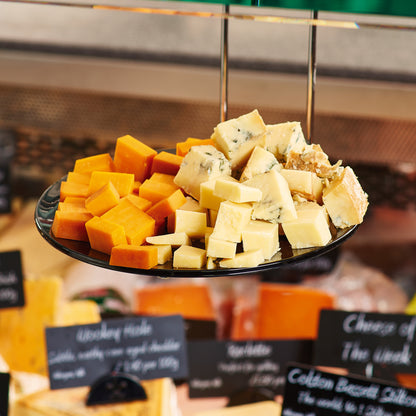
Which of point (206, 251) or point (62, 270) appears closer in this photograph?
point (206, 251)

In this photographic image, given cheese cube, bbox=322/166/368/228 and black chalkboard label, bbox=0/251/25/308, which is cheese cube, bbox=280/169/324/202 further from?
black chalkboard label, bbox=0/251/25/308

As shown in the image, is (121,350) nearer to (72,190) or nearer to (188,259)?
(72,190)

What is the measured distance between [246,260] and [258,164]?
0.14 m

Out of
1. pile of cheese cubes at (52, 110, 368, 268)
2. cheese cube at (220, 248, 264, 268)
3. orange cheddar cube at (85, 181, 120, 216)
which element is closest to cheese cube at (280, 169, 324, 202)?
pile of cheese cubes at (52, 110, 368, 268)

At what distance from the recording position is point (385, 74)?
3.95 feet

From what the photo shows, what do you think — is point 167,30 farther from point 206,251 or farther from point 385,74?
point 206,251

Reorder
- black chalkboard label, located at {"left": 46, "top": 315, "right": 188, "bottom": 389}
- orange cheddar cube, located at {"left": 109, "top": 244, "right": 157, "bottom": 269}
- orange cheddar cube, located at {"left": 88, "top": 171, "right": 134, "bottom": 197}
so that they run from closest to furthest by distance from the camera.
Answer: orange cheddar cube, located at {"left": 109, "top": 244, "right": 157, "bottom": 269}
orange cheddar cube, located at {"left": 88, "top": 171, "right": 134, "bottom": 197}
black chalkboard label, located at {"left": 46, "top": 315, "right": 188, "bottom": 389}

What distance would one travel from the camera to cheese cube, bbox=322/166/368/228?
2.37 feet

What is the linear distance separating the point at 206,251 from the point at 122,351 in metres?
0.72

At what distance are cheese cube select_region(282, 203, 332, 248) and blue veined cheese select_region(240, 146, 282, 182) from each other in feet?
0.25

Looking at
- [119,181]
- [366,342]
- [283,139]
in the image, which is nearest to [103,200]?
[119,181]

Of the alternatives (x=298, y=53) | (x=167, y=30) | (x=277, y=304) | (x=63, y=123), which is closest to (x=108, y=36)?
(x=167, y=30)

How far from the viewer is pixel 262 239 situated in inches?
26.5

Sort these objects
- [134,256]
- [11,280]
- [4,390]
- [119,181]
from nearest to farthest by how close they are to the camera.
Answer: [134,256]
[119,181]
[4,390]
[11,280]
